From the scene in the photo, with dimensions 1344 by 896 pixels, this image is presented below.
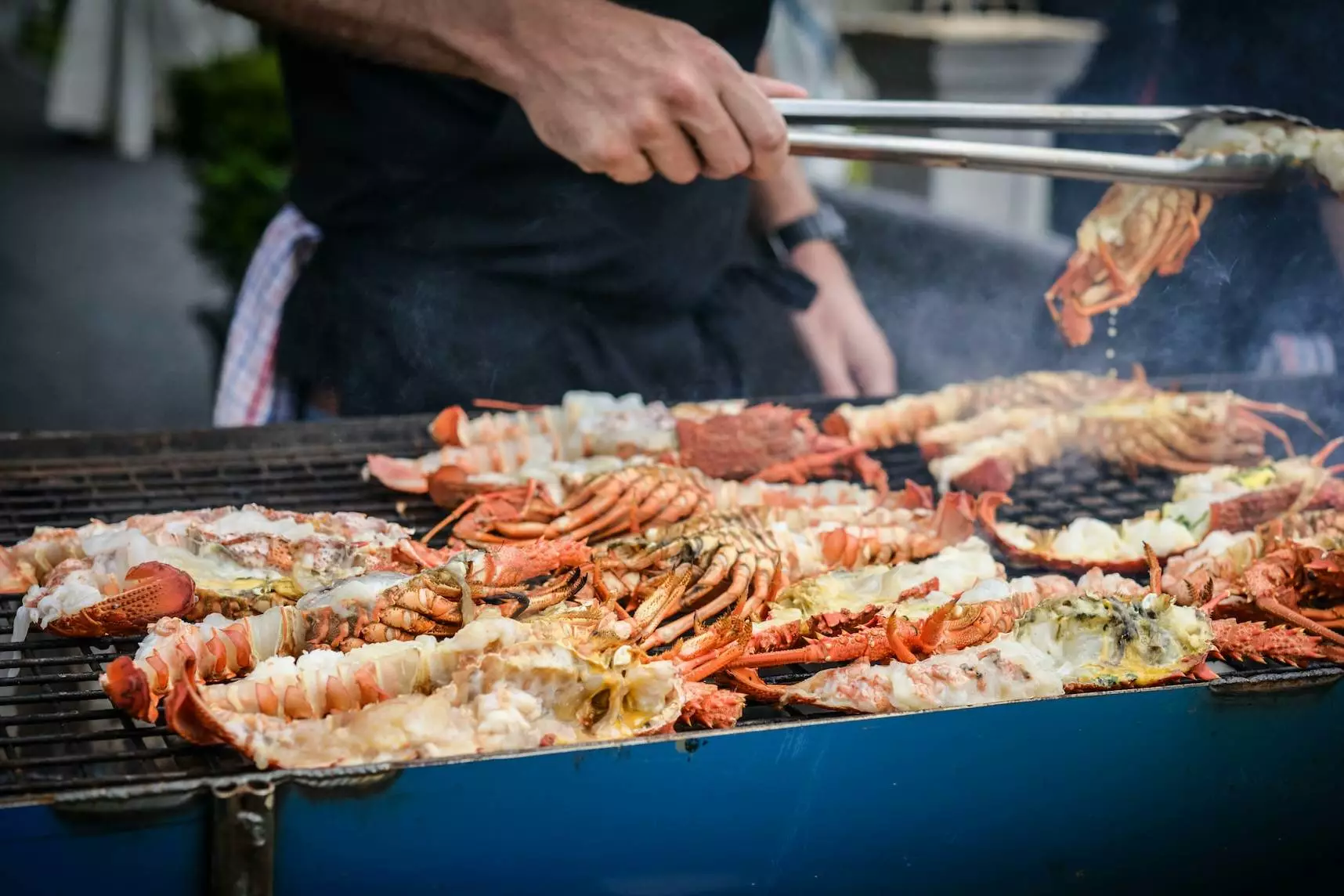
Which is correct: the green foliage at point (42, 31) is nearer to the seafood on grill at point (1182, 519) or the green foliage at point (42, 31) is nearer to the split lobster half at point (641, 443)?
the split lobster half at point (641, 443)

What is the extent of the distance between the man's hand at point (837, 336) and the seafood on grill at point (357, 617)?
2.55 meters

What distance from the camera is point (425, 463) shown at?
11.2 feet

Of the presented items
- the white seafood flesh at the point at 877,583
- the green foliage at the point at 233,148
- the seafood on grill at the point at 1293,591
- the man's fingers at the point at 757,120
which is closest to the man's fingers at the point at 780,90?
the man's fingers at the point at 757,120

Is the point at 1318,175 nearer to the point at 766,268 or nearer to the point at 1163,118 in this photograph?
the point at 1163,118

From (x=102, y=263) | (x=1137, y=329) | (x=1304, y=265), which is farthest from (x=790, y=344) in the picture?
(x=102, y=263)

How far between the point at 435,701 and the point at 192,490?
1.57 metres

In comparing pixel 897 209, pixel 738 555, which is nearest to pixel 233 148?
pixel 897 209

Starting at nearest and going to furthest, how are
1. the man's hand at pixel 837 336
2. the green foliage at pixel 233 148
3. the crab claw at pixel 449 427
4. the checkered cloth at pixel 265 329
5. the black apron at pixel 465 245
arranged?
the crab claw at pixel 449 427
the black apron at pixel 465 245
the checkered cloth at pixel 265 329
the man's hand at pixel 837 336
the green foliage at pixel 233 148

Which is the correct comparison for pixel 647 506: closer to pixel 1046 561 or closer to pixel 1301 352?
pixel 1046 561

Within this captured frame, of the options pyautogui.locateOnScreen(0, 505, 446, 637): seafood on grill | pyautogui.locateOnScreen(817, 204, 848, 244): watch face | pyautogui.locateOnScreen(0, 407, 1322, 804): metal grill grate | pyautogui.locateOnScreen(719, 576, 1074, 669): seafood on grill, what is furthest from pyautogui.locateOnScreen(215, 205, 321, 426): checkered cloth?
pyautogui.locateOnScreen(719, 576, 1074, 669): seafood on grill

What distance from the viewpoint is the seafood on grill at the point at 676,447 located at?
3484 millimetres

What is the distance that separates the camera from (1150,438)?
12.2 feet

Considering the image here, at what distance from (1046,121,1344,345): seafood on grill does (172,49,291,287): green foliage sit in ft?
19.9

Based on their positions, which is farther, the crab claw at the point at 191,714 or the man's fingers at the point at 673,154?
the man's fingers at the point at 673,154
